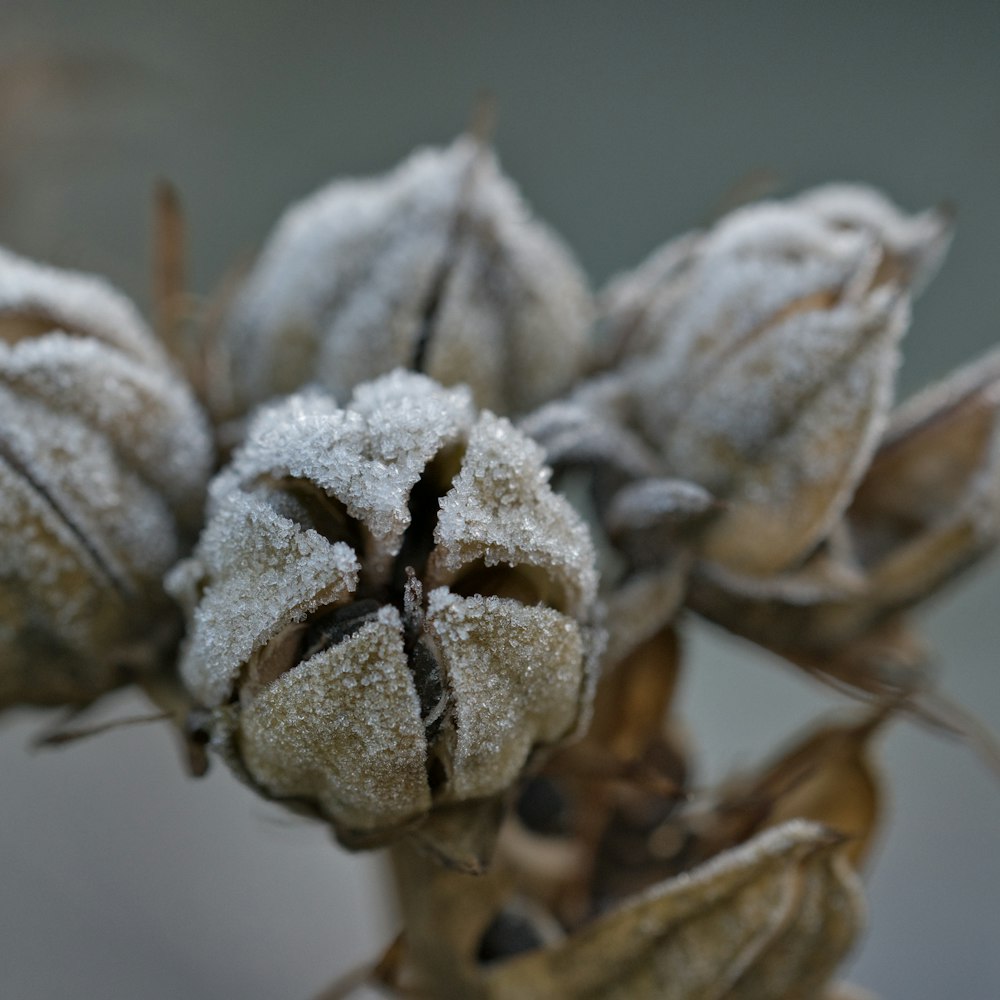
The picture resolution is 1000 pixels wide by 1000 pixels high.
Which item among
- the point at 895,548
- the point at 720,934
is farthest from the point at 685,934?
the point at 895,548

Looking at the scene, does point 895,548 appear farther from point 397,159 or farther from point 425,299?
point 397,159

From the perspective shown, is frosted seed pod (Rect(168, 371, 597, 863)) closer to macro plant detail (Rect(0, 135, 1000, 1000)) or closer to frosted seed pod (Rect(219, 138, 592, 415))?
macro plant detail (Rect(0, 135, 1000, 1000))

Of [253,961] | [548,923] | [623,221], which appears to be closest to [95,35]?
[623,221]

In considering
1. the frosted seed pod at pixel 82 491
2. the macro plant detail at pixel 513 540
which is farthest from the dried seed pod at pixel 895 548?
the frosted seed pod at pixel 82 491

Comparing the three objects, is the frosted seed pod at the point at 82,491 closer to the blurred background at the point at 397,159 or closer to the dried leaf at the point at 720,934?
the dried leaf at the point at 720,934

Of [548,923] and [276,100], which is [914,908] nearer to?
[548,923]

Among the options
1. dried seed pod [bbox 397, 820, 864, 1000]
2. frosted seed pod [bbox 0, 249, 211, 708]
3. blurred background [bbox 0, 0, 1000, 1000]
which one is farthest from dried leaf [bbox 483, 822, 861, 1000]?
blurred background [bbox 0, 0, 1000, 1000]

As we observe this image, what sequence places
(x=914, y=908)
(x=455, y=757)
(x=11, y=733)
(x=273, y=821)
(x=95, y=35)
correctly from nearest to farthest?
(x=455, y=757), (x=273, y=821), (x=11, y=733), (x=914, y=908), (x=95, y=35)
